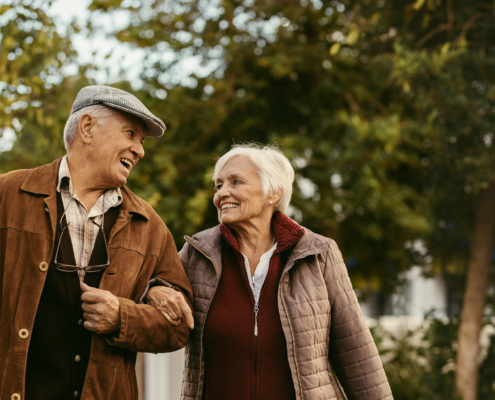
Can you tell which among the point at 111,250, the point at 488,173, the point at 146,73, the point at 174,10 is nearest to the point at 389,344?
the point at 488,173

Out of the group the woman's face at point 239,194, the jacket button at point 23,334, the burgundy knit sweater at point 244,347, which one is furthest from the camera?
the woman's face at point 239,194

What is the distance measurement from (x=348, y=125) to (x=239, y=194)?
10.7ft

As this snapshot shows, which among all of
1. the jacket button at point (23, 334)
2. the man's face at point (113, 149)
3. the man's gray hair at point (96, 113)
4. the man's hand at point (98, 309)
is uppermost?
the man's gray hair at point (96, 113)

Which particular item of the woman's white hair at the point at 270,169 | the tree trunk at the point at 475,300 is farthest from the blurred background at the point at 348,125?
the woman's white hair at the point at 270,169

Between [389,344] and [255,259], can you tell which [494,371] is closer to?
[389,344]

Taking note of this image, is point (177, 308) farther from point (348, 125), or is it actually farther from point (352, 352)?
point (348, 125)

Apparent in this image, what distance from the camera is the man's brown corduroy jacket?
191 centimetres

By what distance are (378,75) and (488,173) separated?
69.0 inches

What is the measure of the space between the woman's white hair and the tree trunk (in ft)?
12.0

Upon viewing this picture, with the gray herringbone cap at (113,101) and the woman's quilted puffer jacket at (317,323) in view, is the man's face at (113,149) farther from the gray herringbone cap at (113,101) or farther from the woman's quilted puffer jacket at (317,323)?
the woman's quilted puffer jacket at (317,323)

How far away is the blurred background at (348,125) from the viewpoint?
5.02 metres

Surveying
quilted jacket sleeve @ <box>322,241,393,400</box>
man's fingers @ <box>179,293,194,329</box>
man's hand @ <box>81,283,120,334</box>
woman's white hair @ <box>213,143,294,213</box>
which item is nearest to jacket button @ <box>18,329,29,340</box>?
man's hand @ <box>81,283,120,334</box>

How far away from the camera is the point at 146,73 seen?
618 cm

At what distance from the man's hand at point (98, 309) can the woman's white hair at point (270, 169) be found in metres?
0.95
